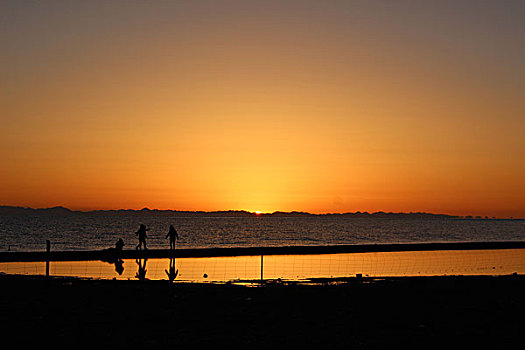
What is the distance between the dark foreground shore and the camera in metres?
10.6

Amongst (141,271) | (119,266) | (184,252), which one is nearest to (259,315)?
(141,271)

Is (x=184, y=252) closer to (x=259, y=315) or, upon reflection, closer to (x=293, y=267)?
(x=293, y=267)

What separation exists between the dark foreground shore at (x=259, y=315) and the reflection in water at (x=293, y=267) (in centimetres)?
936

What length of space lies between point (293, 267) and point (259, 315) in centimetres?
2380

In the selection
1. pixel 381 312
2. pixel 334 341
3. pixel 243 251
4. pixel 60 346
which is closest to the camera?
pixel 60 346

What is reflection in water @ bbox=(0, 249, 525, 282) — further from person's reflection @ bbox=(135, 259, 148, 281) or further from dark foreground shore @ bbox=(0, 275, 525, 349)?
dark foreground shore @ bbox=(0, 275, 525, 349)

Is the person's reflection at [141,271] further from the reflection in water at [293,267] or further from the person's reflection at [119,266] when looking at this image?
the person's reflection at [119,266]

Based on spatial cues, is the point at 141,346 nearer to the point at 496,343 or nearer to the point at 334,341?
the point at 334,341

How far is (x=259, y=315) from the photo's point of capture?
45.8ft

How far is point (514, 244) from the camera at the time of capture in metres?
48.3

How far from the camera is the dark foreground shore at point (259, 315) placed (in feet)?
34.8

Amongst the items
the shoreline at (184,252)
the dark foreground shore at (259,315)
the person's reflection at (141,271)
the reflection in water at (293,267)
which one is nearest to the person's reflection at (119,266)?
the reflection in water at (293,267)

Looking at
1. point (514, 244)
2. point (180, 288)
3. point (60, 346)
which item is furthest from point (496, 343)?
point (514, 244)

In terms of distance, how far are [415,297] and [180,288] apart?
26.5 feet
